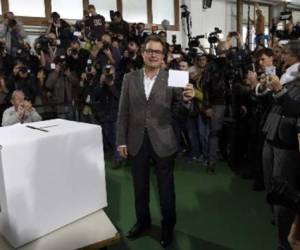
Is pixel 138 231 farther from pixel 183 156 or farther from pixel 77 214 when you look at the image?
pixel 183 156

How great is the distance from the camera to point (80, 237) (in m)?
1.27

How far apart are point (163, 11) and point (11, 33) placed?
4.34 meters

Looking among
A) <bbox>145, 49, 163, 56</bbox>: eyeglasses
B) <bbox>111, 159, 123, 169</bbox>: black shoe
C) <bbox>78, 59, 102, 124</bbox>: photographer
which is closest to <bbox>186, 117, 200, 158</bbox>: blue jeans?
<bbox>111, 159, 123, 169</bbox>: black shoe

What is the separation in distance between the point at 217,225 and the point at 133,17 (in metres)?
6.65

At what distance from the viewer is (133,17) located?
8.08m

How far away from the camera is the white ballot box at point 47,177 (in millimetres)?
1120

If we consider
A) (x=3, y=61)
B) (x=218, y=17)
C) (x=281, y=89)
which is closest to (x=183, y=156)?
(x=281, y=89)

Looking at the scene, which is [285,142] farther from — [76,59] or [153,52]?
[76,59]

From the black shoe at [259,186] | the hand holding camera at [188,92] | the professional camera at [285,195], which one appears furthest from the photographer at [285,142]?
the black shoe at [259,186]

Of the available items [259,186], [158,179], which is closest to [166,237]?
[158,179]

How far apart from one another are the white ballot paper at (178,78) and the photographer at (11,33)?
426 centimetres

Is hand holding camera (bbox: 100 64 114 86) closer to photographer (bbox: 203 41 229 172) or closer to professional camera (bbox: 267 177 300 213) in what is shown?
photographer (bbox: 203 41 229 172)

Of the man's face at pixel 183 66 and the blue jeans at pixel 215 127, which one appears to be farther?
the man's face at pixel 183 66

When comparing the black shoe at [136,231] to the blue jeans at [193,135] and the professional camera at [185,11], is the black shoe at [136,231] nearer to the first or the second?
the blue jeans at [193,135]
